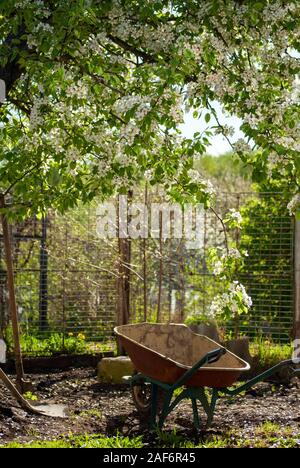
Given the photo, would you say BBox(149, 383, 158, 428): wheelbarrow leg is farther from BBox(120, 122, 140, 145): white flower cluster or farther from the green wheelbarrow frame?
BBox(120, 122, 140, 145): white flower cluster

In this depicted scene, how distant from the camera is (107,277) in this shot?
9.29 m

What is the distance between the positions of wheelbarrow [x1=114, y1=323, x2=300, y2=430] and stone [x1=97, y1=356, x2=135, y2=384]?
1062 millimetres

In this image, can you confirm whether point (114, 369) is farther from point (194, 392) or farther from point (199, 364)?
point (199, 364)

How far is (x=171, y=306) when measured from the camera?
1023 centimetres

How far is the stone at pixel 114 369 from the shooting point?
25.8ft

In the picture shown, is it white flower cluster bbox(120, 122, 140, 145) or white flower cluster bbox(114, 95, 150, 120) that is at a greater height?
white flower cluster bbox(114, 95, 150, 120)

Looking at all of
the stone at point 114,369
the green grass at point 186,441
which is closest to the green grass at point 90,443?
the green grass at point 186,441

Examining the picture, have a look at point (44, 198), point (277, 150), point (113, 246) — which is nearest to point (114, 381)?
point (113, 246)

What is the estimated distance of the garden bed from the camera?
17.5ft

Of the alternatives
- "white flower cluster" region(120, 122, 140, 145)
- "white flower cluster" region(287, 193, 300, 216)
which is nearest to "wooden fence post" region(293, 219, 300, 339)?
"white flower cluster" region(287, 193, 300, 216)

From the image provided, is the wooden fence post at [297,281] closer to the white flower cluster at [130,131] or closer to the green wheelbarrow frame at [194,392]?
the green wheelbarrow frame at [194,392]

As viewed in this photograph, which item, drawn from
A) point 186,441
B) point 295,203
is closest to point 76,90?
point 295,203

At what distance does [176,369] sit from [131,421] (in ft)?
2.90
